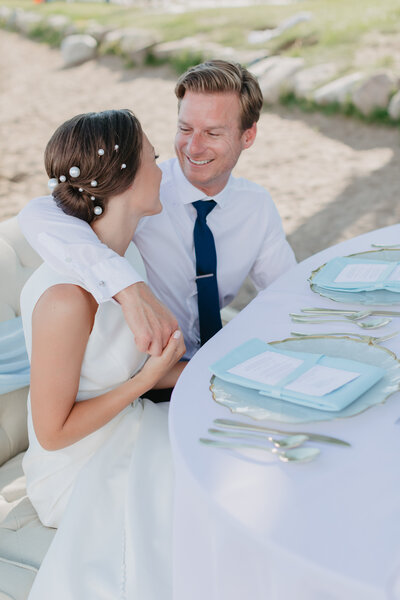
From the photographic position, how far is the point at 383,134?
7.40 m

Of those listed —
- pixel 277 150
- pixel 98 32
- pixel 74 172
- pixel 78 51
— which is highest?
pixel 74 172

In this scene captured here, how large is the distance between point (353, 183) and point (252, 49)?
15.8 ft

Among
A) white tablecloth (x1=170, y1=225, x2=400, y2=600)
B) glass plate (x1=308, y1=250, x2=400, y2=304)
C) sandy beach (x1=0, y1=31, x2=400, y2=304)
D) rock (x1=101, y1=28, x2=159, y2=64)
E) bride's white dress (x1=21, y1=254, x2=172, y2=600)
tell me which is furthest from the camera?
rock (x1=101, y1=28, x2=159, y2=64)

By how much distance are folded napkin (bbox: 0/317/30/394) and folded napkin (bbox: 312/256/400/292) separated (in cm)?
101

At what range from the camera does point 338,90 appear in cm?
806

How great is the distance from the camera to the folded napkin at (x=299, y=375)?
1379 millimetres

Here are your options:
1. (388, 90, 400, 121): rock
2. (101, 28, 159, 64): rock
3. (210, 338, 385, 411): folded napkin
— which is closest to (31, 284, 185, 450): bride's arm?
(210, 338, 385, 411): folded napkin

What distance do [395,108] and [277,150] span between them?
137 cm

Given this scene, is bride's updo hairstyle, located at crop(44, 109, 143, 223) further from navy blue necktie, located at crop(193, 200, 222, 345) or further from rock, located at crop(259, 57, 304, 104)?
rock, located at crop(259, 57, 304, 104)

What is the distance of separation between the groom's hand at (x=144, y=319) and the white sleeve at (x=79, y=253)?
3 centimetres

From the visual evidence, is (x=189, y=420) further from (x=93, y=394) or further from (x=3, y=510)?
(x=3, y=510)

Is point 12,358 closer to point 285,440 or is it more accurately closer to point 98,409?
point 98,409

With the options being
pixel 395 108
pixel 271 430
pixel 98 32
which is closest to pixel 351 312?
pixel 271 430

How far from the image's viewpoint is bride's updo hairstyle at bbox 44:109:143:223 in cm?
179
